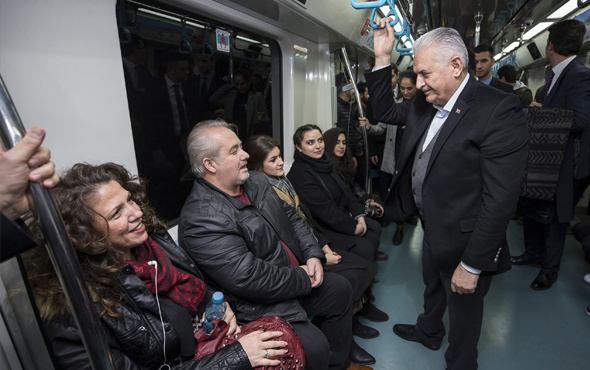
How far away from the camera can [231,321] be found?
170 cm

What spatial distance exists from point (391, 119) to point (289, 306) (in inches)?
53.6

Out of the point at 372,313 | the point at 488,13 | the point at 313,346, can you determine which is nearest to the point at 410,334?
the point at 372,313

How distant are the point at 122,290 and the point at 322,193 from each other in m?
1.98

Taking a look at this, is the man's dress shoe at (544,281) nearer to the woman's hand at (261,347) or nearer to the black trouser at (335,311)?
the black trouser at (335,311)

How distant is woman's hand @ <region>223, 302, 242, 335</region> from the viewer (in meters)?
1.67

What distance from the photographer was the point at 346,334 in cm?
216

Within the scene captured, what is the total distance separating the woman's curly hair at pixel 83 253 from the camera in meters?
1.10

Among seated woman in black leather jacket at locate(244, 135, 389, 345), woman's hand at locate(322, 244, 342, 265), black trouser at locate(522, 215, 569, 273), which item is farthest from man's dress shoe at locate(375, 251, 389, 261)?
black trouser at locate(522, 215, 569, 273)

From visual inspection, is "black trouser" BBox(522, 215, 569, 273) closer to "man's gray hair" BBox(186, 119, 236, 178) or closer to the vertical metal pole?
"man's gray hair" BBox(186, 119, 236, 178)

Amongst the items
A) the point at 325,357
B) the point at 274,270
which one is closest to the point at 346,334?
the point at 325,357

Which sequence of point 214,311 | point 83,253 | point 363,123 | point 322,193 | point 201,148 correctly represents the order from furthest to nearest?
1. point 363,123
2. point 322,193
3. point 201,148
4. point 214,311
5. point 83,253

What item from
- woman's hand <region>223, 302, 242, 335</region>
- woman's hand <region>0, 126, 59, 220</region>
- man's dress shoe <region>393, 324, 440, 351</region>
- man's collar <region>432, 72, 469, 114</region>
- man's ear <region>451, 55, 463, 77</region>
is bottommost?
man's dress shoe <region>393, 324, 440, 351</region>

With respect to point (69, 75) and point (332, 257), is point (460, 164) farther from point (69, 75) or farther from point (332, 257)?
point (69, 75)

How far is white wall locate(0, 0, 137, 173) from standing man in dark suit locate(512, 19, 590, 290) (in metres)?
3.35
